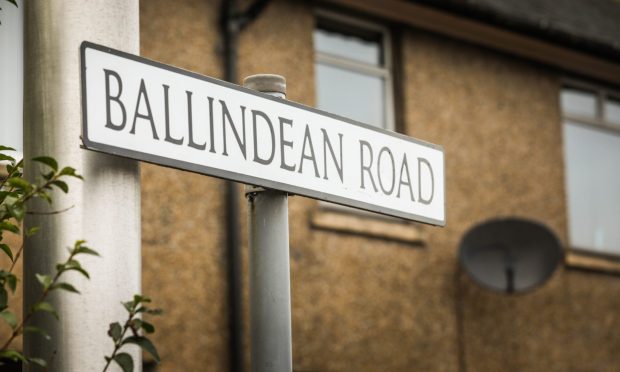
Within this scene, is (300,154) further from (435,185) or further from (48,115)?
(48,115)

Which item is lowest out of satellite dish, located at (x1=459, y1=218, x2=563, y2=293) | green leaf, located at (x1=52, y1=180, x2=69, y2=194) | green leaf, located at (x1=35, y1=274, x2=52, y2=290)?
green leaf, located at (x1=35, y1=274, x2=52, y2=290)

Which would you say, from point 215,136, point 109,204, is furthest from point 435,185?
point 109,204

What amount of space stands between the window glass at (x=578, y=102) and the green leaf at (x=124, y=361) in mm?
10083

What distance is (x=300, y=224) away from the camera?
955 centimetres

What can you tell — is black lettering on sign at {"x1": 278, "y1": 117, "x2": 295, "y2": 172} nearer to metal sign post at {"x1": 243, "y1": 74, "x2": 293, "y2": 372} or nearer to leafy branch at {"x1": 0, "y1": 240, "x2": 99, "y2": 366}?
metal sign post at {"x1": 243, "y1": 74, "x2": 293, "y2": 372}

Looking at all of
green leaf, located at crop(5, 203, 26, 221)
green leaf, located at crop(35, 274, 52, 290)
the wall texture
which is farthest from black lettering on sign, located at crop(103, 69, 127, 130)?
the wall texture

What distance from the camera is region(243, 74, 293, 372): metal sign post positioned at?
111 inches

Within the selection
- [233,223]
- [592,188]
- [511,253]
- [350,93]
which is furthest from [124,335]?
[592,188]

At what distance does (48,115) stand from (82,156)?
0.12 metres

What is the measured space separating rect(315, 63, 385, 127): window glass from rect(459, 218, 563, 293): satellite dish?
4.51 ft

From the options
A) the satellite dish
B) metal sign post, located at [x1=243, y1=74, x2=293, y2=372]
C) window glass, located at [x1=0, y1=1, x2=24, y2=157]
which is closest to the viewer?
metal sign post, located at [x1=243, y1=74, x2=293, y2=372]

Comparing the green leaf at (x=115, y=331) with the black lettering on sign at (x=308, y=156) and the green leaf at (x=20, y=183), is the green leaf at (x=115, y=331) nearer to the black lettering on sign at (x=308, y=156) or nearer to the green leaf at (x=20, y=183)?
the green leaf at (x=20, y=183)

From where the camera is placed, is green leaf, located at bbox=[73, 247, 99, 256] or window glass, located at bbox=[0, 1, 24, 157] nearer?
green leaf, located at bbox=[73, 247, 99, 256]

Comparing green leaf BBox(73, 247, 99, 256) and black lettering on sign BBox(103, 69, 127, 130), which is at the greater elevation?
black lettering on sign BBox(103, 69, 127, 130)
